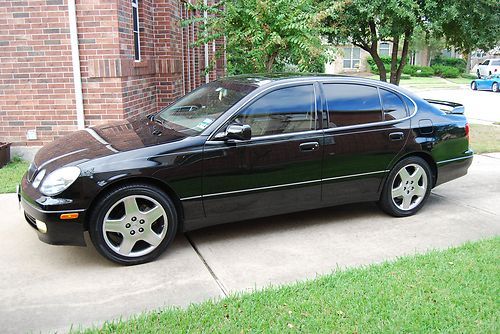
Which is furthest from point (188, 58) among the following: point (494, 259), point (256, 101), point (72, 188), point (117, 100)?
point (494, 259)

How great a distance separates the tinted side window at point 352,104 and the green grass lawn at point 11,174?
4143 mm

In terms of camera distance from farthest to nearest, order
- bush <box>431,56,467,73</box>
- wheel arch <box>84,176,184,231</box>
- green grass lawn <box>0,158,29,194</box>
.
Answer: bush <box>431,56,467,73</box>, green grass lawn <box>0,158,29,194</box>, wheel arch <box>84,176,184,231</box>

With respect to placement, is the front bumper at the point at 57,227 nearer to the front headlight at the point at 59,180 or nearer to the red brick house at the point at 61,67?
the front headlight at the point at 59,180

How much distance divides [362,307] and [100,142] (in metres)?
2.70

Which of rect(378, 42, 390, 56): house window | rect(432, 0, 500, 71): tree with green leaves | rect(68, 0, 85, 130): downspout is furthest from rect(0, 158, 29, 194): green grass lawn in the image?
rect(378, 42, 390, 56): house window

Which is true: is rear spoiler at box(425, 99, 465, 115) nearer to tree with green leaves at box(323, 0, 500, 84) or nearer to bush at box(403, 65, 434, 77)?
tree with green leaves at box(323, 0, 500, 84)

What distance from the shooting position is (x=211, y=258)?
4.42 m

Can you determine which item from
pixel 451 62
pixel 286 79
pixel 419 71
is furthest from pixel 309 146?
pixel 451 62

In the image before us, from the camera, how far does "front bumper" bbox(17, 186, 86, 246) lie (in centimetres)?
397

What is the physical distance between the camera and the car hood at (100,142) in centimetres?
425

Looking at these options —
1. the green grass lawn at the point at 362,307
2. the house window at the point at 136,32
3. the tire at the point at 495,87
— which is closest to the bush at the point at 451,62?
the tire at the point at 495,87

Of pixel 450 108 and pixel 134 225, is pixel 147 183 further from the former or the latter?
pixel 450 108

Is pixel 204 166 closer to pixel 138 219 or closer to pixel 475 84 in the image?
pixel 138 219

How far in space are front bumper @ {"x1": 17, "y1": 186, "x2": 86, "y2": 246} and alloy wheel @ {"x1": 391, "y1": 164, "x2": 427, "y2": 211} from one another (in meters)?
3.28
